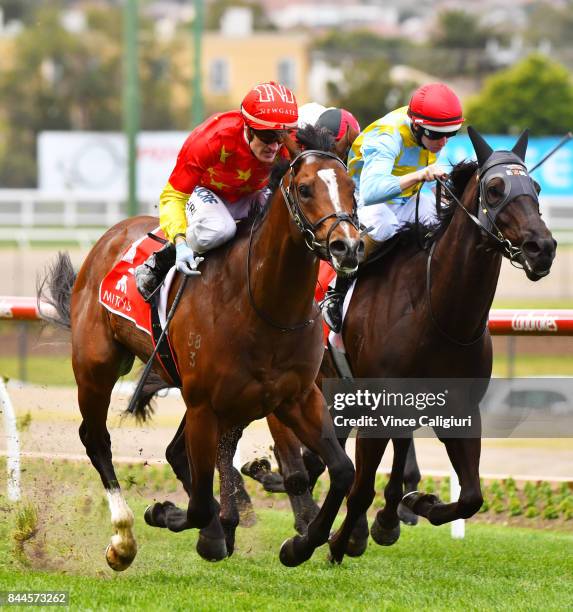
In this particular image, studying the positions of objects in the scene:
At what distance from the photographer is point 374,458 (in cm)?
586

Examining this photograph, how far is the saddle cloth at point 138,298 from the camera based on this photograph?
5777 millimetres

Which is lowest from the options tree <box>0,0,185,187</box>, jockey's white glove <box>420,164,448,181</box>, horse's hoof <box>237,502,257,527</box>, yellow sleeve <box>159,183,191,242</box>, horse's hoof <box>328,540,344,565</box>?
tree <box>0,0,185,187</box>

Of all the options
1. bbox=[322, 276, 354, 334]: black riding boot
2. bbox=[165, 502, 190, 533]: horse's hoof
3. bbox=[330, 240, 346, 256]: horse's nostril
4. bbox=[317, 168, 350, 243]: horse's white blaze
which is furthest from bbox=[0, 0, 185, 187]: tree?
bbox=[330, 240, 346, 256]: horse's nostril

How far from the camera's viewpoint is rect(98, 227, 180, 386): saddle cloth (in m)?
5.78

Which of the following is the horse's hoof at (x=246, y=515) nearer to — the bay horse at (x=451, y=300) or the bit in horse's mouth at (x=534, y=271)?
the bay horse at (x=451, y=300)

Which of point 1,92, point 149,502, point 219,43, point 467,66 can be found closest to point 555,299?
point 149,502

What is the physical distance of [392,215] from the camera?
6.16m

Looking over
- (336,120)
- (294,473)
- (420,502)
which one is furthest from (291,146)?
(420,502)

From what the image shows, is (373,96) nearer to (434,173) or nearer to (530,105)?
(530,105)

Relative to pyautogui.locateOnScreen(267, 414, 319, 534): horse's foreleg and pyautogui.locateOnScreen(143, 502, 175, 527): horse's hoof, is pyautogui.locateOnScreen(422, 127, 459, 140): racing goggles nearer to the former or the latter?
pyautogui.locateOnScreen(267, 414, 319, 534): horse's foreleg

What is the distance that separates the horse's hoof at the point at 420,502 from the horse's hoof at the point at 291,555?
74 cm

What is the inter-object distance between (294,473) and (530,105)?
135ft

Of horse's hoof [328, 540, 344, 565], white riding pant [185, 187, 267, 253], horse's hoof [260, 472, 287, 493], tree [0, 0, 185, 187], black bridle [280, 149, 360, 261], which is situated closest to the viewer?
black bridle [280, 149, 360, 261]

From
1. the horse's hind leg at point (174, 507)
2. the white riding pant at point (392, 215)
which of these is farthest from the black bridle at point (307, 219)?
the horse's hind leg at point (174, 507)
